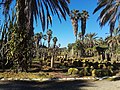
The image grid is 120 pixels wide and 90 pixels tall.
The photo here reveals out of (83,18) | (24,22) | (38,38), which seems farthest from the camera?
(38,38)

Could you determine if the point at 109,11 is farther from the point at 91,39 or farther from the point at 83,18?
the point at 91,39

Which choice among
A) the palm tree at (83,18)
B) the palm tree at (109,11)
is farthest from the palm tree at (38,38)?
the palm tree at (109,11)

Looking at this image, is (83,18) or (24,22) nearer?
(24,22)

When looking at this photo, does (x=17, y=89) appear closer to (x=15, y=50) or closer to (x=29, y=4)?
(x=15, y=50)

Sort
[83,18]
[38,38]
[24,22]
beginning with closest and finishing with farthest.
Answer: [24,22]
[83,18]
[38,38]

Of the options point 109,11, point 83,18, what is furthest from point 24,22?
point 83,18

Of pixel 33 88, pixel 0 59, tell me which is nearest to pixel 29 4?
pixel 0 59

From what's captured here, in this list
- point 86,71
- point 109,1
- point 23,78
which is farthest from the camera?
point 109,1

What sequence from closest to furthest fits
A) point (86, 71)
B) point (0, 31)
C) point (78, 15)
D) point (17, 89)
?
point (17, 89) → point (86, 71) → point (0, 31) → point (78, 15)

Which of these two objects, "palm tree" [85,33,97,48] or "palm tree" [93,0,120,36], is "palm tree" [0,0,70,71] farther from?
"palm tree" [85,33,97,48]

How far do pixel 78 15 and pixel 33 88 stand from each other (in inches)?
2313

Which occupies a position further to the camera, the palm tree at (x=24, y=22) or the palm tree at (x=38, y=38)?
the palm tree at (x=38, y=38)

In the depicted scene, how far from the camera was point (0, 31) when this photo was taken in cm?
2209

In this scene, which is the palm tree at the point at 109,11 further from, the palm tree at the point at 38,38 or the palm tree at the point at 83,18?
the palm tree at the point at 38,38
